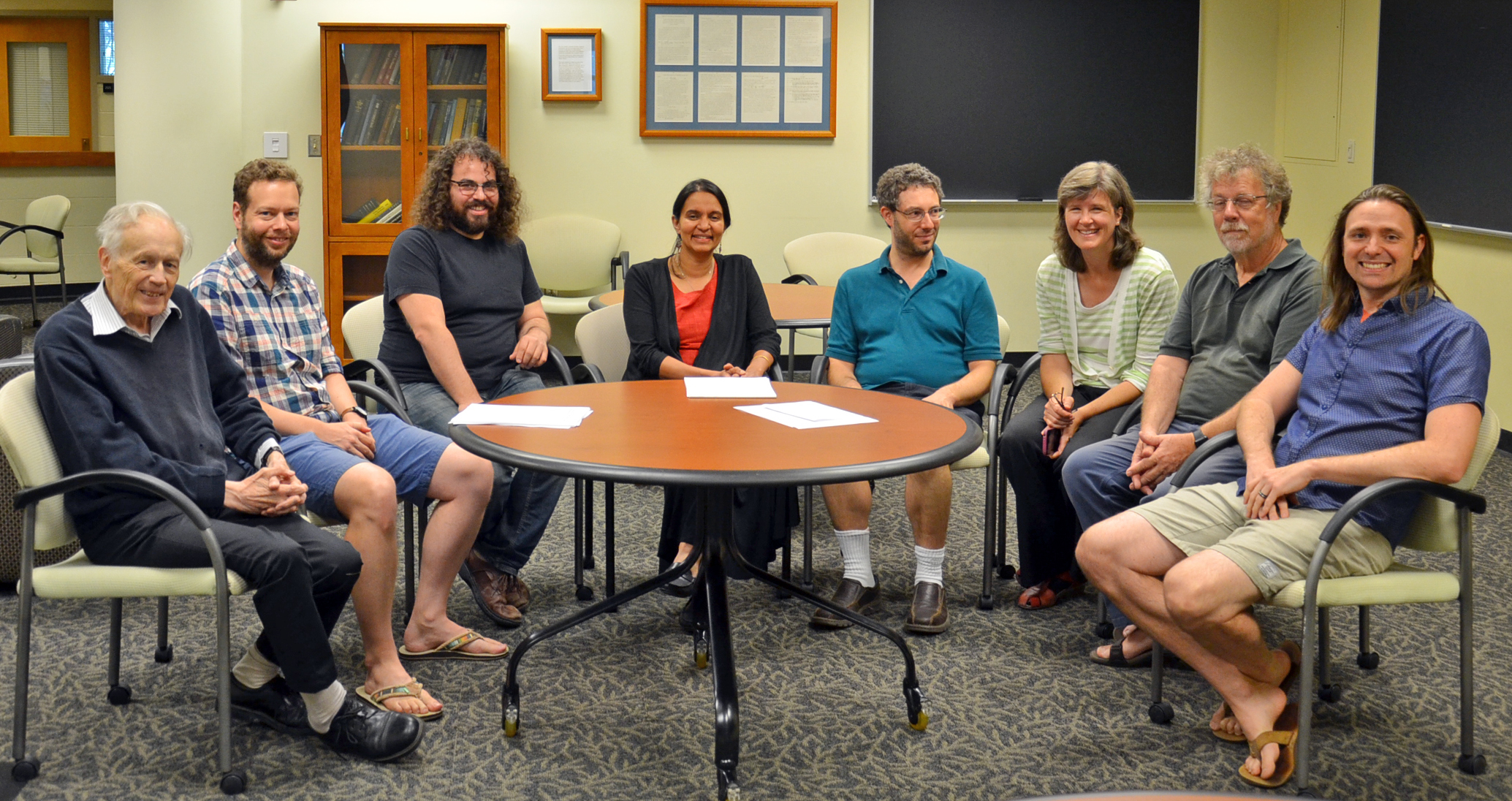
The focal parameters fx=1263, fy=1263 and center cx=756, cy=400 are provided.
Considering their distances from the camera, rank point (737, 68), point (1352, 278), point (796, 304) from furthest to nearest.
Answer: point (737, 68) → point (796, 304) → point (1352, 278)

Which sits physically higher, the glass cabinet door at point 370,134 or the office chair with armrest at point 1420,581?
the glass cabinet door at point 370,134

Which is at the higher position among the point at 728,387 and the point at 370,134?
the point at 370,134

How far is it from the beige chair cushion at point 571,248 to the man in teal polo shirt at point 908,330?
313 cm

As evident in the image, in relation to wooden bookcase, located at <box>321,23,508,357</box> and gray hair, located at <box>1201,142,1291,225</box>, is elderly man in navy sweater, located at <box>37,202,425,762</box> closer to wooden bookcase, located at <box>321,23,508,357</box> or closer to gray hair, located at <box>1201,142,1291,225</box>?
gray hair, located at <box>1201,142,1291,225</box>

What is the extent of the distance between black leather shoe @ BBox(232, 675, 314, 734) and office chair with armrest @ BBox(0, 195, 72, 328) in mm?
6405

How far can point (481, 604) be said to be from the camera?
3160 mm

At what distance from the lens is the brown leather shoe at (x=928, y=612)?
3.08 m

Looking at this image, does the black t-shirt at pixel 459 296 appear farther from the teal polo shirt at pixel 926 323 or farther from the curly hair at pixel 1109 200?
the curly hair at pixel 1109 200

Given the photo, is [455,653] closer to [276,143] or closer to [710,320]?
[710,320]

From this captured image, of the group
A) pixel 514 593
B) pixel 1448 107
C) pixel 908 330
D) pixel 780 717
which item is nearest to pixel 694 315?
pixel 908 330

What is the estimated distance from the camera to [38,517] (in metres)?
2.23

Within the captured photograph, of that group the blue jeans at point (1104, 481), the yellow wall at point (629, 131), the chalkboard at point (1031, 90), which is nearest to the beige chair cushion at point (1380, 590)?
the blue jeans at point (1104, 481)

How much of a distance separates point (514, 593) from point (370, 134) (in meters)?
3.62

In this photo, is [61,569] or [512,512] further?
[512,512]
